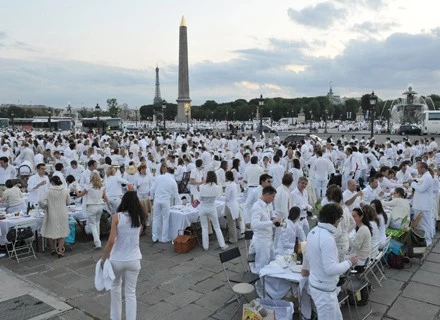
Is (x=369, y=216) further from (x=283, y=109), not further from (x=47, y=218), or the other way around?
(x=283, y=109)

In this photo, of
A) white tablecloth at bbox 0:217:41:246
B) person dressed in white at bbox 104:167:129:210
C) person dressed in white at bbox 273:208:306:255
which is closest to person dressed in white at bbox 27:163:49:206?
white tablecloth at bbox 0:217:41:246

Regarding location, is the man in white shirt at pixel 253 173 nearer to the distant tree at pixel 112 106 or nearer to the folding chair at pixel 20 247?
the folding chair at pixel 20 247

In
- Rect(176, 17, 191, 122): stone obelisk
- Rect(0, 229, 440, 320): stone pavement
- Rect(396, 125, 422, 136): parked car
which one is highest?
Rect(176, 17, 191, 122): stone obelisk

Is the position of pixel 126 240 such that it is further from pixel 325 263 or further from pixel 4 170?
pixel 4 170

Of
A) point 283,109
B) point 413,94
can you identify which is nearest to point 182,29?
point 413,94

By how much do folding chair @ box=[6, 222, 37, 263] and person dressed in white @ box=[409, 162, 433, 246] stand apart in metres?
8.70

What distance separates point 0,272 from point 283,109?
11198 centimetres

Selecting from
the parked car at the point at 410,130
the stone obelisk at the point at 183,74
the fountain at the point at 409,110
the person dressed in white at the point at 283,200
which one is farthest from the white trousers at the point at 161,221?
the fountain at the point at 409,110

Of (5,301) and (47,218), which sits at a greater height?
(47,218)

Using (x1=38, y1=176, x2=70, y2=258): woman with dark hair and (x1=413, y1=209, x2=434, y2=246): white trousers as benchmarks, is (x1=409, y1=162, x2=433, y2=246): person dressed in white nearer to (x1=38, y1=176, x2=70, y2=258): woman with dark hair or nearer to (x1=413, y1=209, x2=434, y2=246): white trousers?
(x1=413, y1=209, x2=434, y2=246): white trousers

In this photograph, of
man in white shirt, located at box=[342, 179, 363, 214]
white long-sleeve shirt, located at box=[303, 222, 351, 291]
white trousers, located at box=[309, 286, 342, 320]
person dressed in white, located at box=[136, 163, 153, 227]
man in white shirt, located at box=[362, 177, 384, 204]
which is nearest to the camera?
white long-sleeve shirt, located at box=[303, 222, 351, 291]

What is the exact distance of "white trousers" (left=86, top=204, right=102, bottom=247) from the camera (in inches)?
336

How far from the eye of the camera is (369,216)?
6.37 meters

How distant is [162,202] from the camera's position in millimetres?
8953
